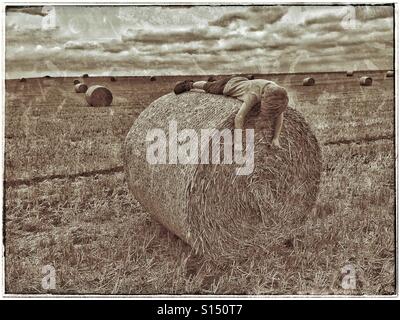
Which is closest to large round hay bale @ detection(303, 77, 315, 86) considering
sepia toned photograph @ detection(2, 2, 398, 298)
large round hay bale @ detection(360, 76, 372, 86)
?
sepia toned photograph @ detection(2, 2, 398, 298)

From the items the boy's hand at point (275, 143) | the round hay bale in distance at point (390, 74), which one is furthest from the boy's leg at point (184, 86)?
the round hay bale in distance at point (390, 74)

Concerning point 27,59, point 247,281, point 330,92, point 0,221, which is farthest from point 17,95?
point 330,92

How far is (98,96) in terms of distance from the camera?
487cm

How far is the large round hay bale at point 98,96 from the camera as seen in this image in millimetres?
4855

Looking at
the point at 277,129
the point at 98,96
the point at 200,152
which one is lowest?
the point at 200,152

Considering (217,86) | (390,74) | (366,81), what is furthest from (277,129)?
(390,74)

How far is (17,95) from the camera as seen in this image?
4.73 metres

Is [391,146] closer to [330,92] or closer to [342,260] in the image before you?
[330,92]

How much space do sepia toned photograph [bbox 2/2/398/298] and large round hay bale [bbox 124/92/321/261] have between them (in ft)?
0.05

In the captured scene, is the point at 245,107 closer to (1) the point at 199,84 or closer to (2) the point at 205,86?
(2) the point at 205,86

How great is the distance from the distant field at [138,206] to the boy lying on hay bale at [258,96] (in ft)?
2.68

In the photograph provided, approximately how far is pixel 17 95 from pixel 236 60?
207 centimetres

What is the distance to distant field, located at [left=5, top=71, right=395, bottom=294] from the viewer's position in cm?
444

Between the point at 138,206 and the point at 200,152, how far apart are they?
1.50 meters
